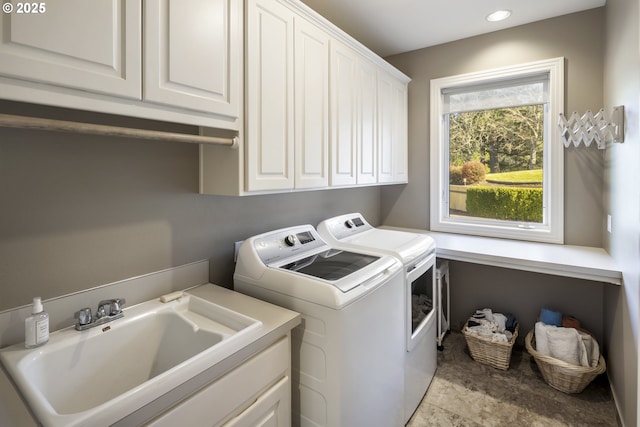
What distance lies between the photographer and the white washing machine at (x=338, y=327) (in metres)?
1.35

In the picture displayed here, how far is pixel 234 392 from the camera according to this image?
1.08m

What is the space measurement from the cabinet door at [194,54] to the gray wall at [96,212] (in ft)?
1.13

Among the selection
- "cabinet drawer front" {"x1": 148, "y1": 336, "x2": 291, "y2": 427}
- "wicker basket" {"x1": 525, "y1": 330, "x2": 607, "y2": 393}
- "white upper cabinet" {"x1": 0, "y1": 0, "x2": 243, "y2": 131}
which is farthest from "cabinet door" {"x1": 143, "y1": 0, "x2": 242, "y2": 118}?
"wicker basket" {"x1": 525, "y1": 330, "x2": 607, "y2": 393}

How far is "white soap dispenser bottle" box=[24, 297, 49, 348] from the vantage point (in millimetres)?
1034

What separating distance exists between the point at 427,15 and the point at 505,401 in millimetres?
2667

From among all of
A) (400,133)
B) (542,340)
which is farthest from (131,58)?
(542,340)

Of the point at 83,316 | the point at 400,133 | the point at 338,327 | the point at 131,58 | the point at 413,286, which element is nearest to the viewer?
the point at 131,58

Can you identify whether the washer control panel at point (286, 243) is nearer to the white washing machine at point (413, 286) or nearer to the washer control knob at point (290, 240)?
the washer control knob at point (290, 240)

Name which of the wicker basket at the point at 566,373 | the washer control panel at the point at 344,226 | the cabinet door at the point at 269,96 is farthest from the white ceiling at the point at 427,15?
the wicker basket at the point at 566,373

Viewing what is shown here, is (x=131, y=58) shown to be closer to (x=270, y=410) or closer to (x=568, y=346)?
(x=270, y=410)

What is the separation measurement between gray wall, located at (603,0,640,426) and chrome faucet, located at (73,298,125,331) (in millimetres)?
2190

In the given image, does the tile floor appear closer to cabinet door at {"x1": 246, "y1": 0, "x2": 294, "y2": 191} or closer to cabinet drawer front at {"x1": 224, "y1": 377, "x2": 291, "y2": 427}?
cabinet drawer front at {"x1": 224, "y1": 377, "x2": 291, "y2": 427}

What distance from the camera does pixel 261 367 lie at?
117 centimetres

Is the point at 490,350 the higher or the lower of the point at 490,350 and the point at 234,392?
the lower
